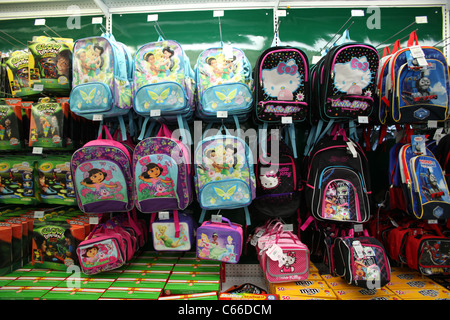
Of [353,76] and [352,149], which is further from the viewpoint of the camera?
[352,149]

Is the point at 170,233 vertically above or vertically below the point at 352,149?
below

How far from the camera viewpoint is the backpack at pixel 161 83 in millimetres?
1622

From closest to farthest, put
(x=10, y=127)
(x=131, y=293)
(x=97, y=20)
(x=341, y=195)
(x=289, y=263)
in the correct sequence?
(x=131, y=293) → (x=289, y=263) → (x=341, y=195) → (x=10, y=127) → (x=97, y=20)

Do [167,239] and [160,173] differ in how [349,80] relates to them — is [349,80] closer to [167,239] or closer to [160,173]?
[160,173]

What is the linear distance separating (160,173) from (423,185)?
6.39ft

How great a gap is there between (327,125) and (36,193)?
2463mm

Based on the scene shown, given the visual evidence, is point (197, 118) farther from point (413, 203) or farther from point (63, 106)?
point (413, 203)

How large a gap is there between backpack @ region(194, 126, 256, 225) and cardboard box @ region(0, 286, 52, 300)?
1229 millimetres

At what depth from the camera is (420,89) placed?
1.67 metres

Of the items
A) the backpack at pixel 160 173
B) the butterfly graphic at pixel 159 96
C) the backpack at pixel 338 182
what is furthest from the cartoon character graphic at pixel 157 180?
the backpack at pixel 338 182

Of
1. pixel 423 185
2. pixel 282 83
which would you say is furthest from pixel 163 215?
pixel 423 185

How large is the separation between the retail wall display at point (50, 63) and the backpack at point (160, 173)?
0.90 m

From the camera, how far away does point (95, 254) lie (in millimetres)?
1717

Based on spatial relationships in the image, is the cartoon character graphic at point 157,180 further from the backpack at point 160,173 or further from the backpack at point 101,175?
the backpack at point 101,175
